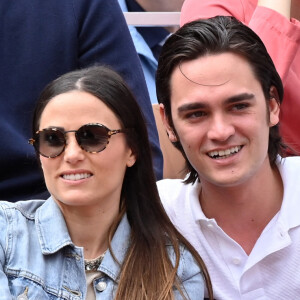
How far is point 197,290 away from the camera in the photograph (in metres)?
2.68

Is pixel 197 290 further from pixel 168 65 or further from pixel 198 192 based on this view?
pixel 168 65

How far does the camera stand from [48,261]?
2.59m

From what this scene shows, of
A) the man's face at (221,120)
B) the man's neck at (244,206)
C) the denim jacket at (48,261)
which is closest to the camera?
the denim jacket at (48,261)

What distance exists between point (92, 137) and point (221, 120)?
46cm

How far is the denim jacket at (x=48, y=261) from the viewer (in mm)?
2514

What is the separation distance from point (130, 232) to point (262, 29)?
3.21 feet

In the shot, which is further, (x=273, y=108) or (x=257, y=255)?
(x=273, y=108)

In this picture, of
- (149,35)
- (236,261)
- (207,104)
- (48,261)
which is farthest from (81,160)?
(149,35)

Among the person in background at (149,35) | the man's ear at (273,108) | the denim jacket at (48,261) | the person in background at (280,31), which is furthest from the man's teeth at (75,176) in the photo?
the person in background at (149,35)

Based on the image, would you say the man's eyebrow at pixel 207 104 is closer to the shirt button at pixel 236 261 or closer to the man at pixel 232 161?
the man at pixel 232 161

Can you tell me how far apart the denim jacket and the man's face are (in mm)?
333

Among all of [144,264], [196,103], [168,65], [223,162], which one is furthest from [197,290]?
[168,65]

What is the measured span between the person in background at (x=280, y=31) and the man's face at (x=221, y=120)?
0.35m

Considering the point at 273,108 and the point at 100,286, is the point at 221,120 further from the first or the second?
the point at 100,286
